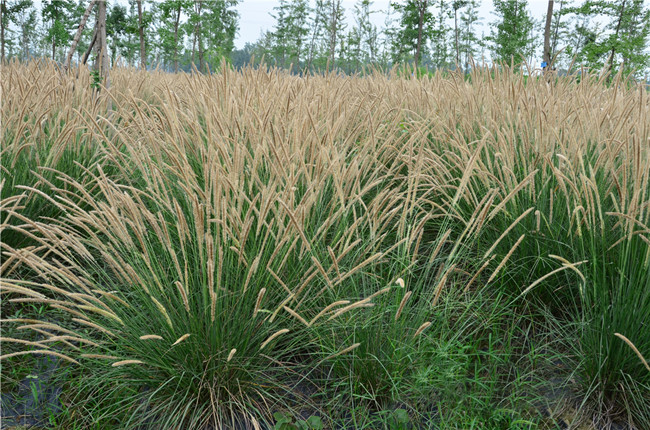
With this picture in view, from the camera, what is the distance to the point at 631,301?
1541 mm

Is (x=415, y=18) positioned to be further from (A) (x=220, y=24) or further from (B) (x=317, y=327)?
(B) (x=317, y=327)

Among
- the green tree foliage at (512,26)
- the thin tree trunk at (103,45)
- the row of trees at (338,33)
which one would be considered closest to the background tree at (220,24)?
the row of trees at (338,33)

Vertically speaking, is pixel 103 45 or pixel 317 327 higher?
pixel 103 45

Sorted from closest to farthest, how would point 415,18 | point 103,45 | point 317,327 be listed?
point 317,327 → point 103,45 → point 415,18

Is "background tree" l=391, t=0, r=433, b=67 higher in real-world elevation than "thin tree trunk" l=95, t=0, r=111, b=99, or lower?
higher

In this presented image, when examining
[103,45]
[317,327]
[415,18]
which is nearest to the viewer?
[317,327]

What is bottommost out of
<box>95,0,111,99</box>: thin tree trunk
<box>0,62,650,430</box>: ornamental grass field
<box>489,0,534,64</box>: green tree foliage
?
<box>0,62,650,430</box>: ornamental grass field

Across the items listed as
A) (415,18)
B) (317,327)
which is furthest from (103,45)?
(415,18)

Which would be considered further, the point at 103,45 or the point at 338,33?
the point at 338,33

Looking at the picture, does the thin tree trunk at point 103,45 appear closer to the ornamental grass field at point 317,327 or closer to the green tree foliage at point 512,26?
the ornamental grass field at point 317,327

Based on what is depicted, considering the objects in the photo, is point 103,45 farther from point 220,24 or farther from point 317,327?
point 220,24

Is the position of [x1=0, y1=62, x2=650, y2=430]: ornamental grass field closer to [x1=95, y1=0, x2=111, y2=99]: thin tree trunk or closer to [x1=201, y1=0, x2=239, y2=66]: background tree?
[x1=95, y1=0, x2=111, y2=99]: thin tree trunk

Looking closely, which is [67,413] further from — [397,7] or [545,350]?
[397,7]

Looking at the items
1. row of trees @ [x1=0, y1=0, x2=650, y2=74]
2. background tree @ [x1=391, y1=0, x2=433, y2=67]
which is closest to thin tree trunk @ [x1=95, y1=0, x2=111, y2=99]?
row of trees @ [x1=0, y1=0, x2=650, y2=74]
